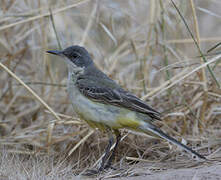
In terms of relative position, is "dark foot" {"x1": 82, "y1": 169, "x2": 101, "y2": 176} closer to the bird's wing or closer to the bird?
the bird

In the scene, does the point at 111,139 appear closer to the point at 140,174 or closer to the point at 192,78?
the point at 140,174

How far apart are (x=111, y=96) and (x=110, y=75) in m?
1.84

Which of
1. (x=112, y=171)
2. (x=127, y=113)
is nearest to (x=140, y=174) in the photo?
(x=112, y=171)

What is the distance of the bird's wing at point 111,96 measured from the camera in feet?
15.5

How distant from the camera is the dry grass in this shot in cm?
498

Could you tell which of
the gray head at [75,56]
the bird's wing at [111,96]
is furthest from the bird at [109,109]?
the gray head at [75,56]

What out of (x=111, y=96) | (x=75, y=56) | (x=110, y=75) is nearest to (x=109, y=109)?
(x=111, y=96)

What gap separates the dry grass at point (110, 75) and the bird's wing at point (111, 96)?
37 cm

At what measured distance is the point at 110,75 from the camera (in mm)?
6668

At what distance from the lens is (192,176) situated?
12.2ft

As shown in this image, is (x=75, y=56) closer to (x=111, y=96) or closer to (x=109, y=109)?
(x=111, y=96)

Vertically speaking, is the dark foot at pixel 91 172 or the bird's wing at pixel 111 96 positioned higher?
the bird's wing at pixel 111 96

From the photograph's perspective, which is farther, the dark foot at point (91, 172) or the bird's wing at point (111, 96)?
the bird's wing at point (111, 96)

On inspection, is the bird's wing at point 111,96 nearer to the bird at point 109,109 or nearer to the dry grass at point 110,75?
the bird at point 109,109
